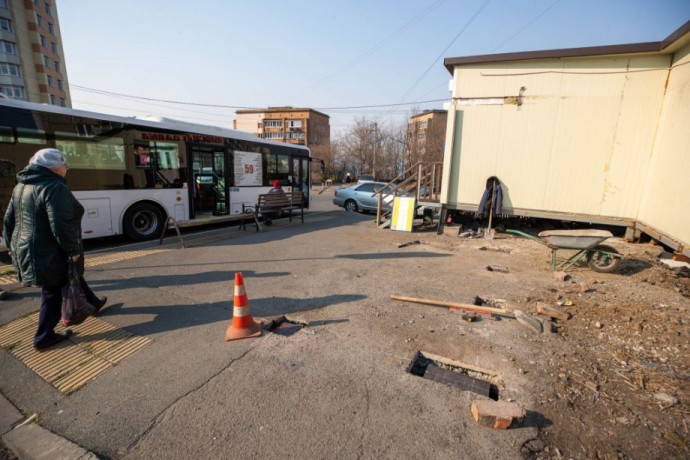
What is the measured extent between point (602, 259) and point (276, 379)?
6.43 meters

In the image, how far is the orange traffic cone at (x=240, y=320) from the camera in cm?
356

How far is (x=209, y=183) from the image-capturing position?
1096cm

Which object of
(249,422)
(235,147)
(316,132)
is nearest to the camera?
(249,422)

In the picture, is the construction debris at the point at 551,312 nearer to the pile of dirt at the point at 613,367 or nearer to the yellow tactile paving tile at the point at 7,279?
the pile of dirt at the point at 613,367

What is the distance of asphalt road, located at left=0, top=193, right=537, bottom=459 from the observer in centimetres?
227

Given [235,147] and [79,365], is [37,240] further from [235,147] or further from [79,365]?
[235,147]

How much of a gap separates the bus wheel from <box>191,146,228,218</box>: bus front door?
61.2 inches

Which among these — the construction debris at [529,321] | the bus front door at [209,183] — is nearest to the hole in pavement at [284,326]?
the construction debris at [529,321]

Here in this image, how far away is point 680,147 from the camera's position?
664 centimetres

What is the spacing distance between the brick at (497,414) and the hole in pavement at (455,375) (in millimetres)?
263

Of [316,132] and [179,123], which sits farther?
[316,132]

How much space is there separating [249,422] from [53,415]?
154 cm

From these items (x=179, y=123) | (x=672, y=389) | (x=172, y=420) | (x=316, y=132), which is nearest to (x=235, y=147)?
(x=179, y=123)

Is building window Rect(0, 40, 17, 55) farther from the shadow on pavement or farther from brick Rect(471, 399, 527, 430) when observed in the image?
brick Rect(471, 399, 527, 430)
